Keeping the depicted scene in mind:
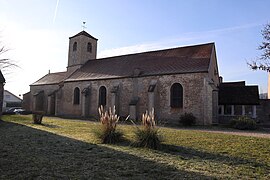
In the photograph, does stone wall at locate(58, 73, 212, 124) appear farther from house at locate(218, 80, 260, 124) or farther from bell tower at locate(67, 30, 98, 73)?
bell tower at locate(67, 30, 98, 73)

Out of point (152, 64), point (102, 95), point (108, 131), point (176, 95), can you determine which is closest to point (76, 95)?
point (102, 95)

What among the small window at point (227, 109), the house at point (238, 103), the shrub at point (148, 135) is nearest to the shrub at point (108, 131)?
the shrub at point (148, 135)

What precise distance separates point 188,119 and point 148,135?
493 inches

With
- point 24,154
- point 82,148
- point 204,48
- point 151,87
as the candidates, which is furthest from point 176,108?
point 24,154

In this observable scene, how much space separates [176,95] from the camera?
22781 mm

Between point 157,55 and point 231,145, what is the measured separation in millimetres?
19349

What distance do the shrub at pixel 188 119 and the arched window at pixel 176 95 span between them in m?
2.05

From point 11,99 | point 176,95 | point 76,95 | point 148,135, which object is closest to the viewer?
point 148,135

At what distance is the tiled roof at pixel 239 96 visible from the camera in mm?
24203

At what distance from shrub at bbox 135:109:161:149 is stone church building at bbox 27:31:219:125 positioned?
13.5 meters

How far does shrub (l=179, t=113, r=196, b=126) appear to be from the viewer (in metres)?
20.2

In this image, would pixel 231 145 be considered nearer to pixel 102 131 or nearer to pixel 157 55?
pixel 102 131

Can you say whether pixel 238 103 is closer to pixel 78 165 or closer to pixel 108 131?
pixel 108 131

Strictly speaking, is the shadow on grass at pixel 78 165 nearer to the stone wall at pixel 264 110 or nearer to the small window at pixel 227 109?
the small window at pixel 227 109
